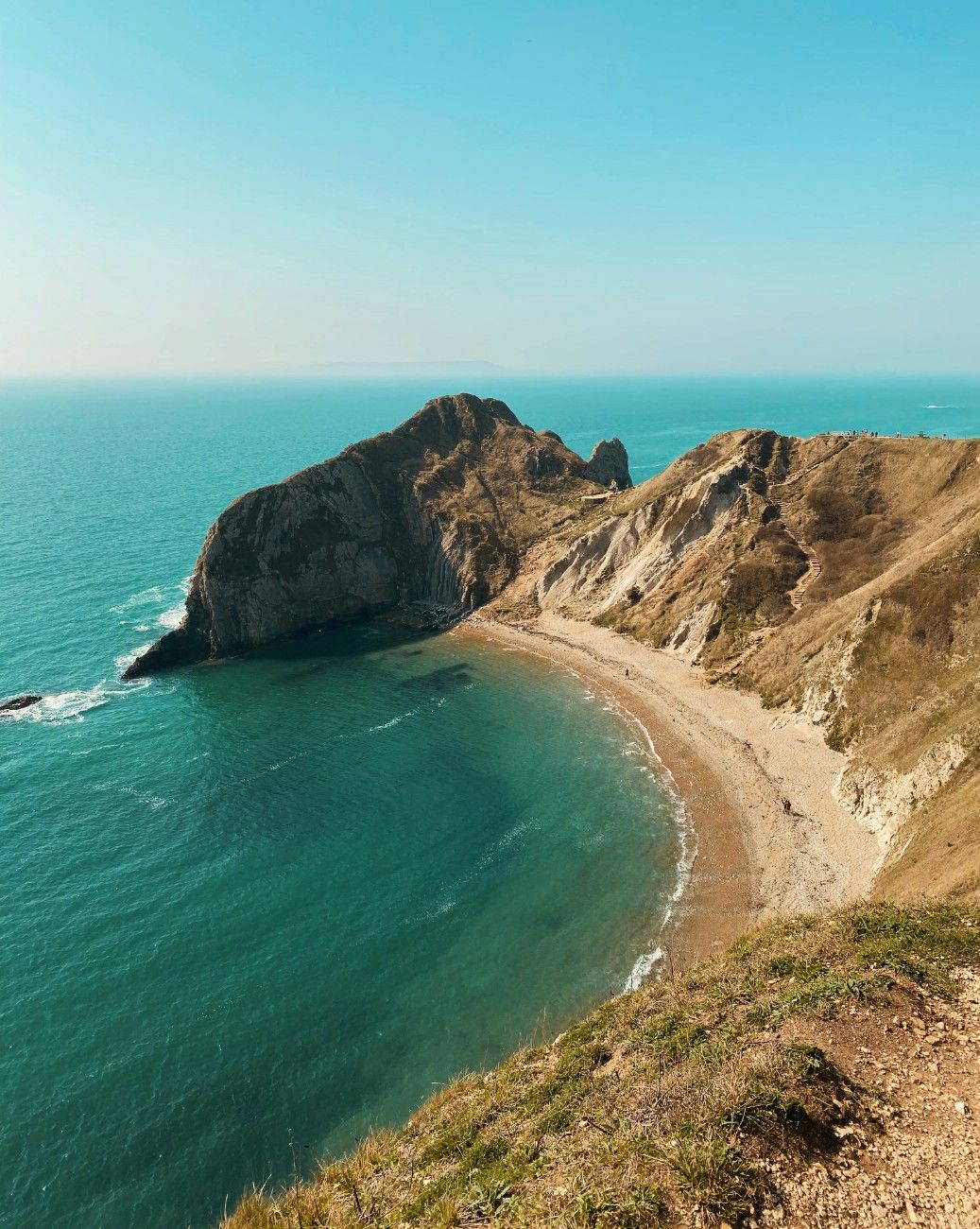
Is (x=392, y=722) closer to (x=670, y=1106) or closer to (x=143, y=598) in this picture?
(x=670, y=1106)

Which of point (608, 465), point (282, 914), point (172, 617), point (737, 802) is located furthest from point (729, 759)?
point (608, 465)

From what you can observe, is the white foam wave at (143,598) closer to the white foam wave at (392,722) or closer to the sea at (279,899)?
the sea at (279,899)

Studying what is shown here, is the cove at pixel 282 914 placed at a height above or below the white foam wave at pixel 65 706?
below

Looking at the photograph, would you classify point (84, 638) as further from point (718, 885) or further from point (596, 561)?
point (718, 885)

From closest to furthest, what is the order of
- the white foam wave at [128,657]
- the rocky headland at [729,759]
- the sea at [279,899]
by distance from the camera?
1. the rocky headland at [729,759]
2. the sea at [279,899]
3. the white foam wave at [128,657]

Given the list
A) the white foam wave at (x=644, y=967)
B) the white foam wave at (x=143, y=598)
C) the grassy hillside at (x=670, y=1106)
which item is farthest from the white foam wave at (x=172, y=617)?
the grassy hillside at (x=670, y=1106)

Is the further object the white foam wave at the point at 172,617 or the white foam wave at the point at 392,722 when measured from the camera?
the white foam wave at the point at 172,617

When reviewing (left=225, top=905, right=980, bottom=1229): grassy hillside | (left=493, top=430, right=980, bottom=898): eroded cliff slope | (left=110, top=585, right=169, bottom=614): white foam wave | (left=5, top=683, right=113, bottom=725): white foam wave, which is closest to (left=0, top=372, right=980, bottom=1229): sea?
(left=5, top=683, right=113, bottom=725): white foam wave
